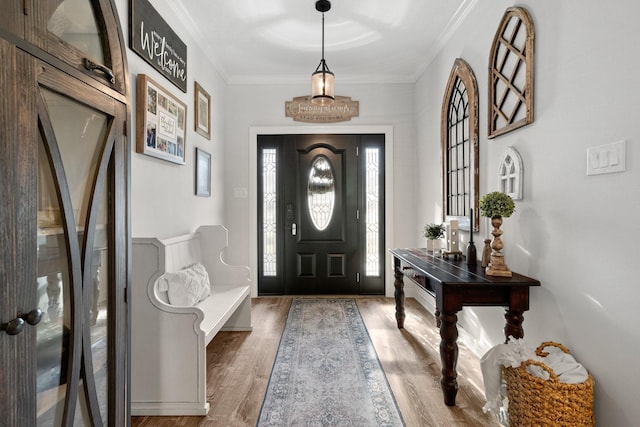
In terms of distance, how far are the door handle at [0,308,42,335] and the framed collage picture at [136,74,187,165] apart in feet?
5.01

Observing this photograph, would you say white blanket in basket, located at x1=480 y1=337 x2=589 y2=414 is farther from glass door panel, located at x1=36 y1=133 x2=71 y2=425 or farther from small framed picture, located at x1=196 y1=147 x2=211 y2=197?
small framed picture, located at x1=196 y1=147 x2=211 y2=197

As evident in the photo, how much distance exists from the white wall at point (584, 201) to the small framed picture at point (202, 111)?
2.48 meters

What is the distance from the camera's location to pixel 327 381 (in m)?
2.33

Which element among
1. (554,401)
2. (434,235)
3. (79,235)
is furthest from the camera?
(434,235)

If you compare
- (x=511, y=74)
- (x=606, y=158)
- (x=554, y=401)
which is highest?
(x=511, y=74)

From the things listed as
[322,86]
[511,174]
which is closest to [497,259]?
[511,174]

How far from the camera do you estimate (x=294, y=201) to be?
444 cm

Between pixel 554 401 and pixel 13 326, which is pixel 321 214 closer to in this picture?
pixel 554 401

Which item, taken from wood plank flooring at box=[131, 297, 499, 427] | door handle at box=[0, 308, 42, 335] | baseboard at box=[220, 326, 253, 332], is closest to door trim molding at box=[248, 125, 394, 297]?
wood plank flooring at box=[131, 297, 499, 427]

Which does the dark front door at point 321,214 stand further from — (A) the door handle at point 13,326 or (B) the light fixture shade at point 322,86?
(A) the door handle at point 13,326

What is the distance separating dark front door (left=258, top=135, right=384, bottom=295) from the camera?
4.43m

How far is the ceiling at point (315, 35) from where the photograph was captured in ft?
9.45

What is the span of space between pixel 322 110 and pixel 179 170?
6.65 feet

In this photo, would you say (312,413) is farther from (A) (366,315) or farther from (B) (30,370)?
(A) (366,315)
